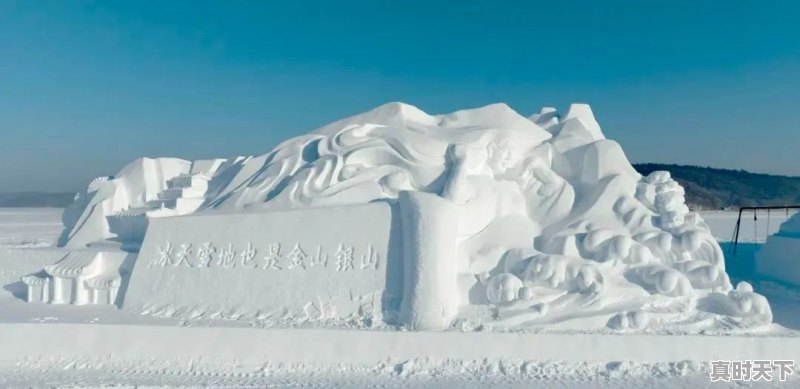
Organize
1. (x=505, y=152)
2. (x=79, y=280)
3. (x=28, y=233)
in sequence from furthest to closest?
(x=28, y=233), (x=505, y=152), (x=79, y=280)

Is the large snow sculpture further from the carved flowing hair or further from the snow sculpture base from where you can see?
the snow sculpture base

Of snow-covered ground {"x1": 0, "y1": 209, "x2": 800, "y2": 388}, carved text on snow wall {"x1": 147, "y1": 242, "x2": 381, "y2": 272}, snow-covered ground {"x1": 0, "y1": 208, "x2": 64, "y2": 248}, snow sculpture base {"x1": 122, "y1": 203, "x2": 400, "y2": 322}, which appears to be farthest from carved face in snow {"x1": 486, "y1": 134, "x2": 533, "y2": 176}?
snow-covered ground {"x1": 0, "y1": 208, "x2": 64, "y2": 248}

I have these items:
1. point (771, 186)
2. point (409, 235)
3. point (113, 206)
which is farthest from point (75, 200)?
point (771, 186)

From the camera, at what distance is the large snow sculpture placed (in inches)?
236

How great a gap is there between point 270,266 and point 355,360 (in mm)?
1607

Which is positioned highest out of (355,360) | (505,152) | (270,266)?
(505,152)

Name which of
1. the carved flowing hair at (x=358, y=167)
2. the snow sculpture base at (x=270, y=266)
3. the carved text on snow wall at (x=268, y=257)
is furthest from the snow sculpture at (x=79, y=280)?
the carved flowing hair at (x=358, y=167)

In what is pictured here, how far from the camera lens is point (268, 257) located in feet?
21.8

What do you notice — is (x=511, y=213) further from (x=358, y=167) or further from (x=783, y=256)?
(x=783, y=256)

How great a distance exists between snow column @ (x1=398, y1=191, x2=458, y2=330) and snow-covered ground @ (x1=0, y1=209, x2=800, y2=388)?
0.30 meters

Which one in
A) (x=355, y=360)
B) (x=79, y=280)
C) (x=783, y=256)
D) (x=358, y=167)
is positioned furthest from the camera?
(x=783, y=256)

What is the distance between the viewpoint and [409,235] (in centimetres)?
615

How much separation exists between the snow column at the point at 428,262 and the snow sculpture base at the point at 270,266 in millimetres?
246

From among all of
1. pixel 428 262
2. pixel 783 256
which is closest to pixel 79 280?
pixel 428 262
